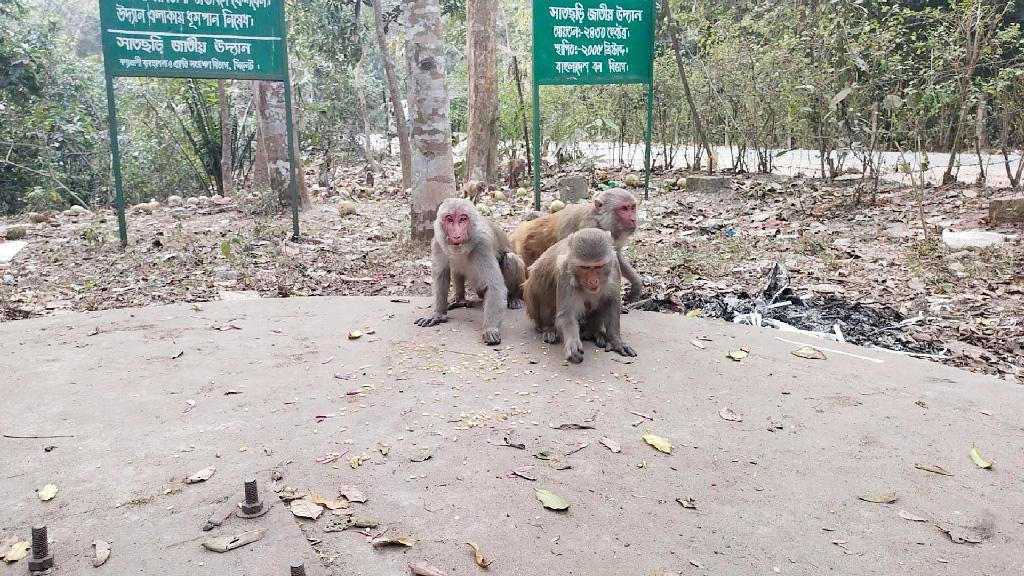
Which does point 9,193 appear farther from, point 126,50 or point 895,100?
point 895,100

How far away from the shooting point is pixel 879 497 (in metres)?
3.27

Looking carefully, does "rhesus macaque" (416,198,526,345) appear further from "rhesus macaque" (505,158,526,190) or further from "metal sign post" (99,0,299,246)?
"rhesus macaque" (505,158,526,190)

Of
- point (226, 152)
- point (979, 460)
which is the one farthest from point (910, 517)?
point (226, 152)

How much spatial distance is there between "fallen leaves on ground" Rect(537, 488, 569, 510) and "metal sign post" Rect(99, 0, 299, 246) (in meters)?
7.04

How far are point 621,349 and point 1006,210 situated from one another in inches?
238

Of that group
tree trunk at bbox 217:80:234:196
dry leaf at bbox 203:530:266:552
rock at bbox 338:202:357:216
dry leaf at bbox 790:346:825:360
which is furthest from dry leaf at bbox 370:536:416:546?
tree trunk at bbox 217:80:234:196

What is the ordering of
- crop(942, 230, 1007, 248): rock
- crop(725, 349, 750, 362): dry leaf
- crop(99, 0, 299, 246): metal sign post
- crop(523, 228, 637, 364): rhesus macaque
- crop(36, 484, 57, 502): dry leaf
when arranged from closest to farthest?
1. crop(36, 484, 57, 502): dry leaf
2. crop(523, 228, 637, 364): rhesus macaque
3. crop(725, 349, 750, 362): dry leaf
4. crop(942, 230, 1007, 248): rock
5. crop(99, 0, 299, 246): metal sign post

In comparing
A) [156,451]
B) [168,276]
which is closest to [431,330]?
[156,451]

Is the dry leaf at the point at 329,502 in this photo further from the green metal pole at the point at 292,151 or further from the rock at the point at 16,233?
the rock at the point at 16,233

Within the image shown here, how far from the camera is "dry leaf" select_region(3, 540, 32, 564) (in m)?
2.65

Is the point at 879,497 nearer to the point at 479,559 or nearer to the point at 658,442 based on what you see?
the point at 658,442

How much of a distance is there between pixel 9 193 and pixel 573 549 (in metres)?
14.5

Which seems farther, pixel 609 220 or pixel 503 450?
pixel 609 220

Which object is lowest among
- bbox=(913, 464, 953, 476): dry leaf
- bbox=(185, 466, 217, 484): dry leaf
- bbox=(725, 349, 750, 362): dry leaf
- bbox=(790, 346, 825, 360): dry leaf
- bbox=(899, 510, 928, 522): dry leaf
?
bbox=(899, 510, 928, 522): dry leaf
